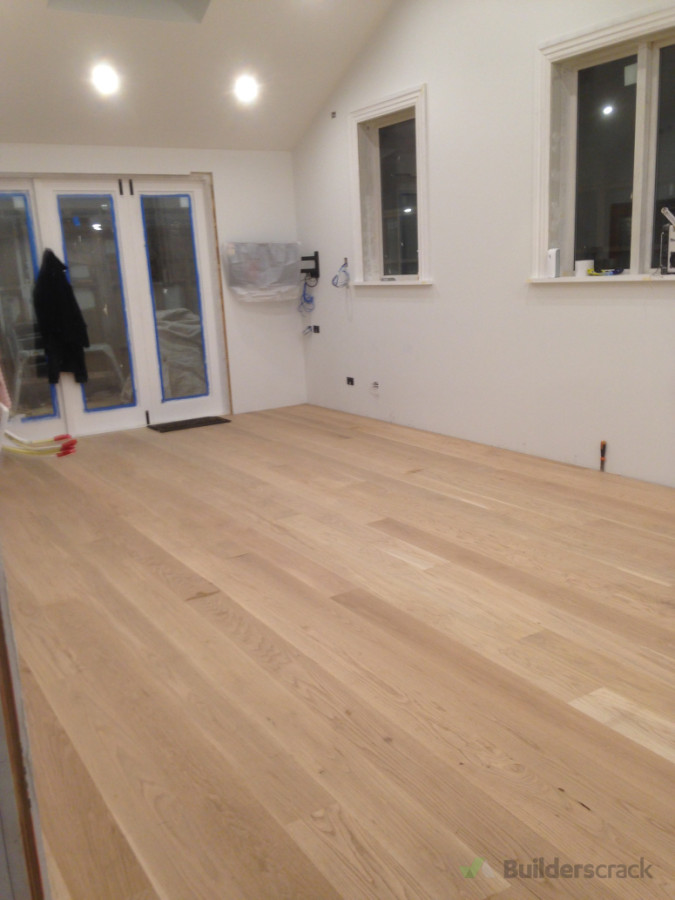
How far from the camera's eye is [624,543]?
327 centimetres

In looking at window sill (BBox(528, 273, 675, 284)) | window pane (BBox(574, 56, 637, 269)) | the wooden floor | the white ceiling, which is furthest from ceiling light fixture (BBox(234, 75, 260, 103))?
the wooden floor

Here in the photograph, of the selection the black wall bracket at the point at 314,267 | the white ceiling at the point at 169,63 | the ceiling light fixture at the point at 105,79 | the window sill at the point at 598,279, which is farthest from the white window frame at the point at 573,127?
the ceiling light fixture at the point at 105,79

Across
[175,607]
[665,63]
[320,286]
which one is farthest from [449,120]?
[175,607]

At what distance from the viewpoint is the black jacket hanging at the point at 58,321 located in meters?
5.67

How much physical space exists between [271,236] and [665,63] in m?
3.59

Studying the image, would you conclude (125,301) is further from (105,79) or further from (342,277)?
(342,277)

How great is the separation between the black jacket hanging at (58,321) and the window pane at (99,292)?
0.61ft

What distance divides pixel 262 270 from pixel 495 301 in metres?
2.40

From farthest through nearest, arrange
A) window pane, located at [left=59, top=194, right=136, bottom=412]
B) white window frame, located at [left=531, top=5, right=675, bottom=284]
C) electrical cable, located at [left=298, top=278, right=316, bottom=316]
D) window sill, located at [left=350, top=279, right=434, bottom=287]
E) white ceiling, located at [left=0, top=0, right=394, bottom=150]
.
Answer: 1. electrical cable, located at [left=298, top=278, right=316, bottom=316]
2. window pane, located at [left=59, top=194, right=136, bottom=412]
3. window sill, located at [left=350, top=279, right=434, bottom=287]
4. white ceiling, located at [left=0, top=0, right=394, bottom=150]
5. white window frame, located at [left=531, top=5, right=675, bottom=284]

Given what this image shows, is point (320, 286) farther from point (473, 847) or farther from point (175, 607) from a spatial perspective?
point (473, 847)

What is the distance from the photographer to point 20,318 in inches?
226

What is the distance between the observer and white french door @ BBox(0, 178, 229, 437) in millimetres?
5742

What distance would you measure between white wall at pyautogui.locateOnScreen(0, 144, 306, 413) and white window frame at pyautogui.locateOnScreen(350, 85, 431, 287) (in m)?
0.98

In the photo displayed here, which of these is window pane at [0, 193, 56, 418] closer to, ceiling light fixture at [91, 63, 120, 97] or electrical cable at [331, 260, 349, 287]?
ceiling light fixture at [91, 63, 120, 97]
